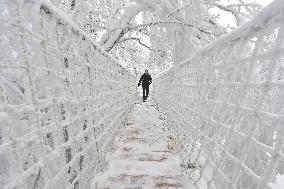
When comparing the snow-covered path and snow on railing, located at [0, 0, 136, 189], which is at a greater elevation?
snow on railing, located at [0, 0, 136, 189]

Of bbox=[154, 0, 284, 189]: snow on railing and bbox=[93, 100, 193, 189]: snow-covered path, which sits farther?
bbox=[93, 100, 193, 189]: snow-covered path

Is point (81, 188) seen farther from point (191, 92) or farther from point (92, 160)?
point (191, 92)

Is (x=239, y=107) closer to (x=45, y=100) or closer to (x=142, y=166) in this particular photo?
(x=45, y=100)

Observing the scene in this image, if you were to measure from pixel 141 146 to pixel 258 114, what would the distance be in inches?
140

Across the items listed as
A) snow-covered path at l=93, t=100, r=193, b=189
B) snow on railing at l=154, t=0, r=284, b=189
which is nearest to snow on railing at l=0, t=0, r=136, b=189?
snow-covered path at l=93, t=100, r=193, b=189

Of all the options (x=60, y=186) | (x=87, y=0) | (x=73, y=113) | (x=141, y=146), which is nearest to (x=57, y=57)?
(x=73, y=113)

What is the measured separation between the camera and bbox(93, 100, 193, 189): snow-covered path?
11.3 ft

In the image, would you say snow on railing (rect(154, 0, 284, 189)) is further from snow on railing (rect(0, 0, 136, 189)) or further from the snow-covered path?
snow on railing (rect(0, 0, 136, 189))

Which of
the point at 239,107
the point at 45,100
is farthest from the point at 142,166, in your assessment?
the point at 45,100

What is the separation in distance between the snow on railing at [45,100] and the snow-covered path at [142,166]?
239mm

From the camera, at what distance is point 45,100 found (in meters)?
1.99

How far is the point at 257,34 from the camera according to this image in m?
2.12

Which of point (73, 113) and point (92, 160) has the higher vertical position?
point (73, 113)

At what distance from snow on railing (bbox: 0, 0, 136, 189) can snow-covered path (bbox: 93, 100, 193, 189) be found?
24cm
